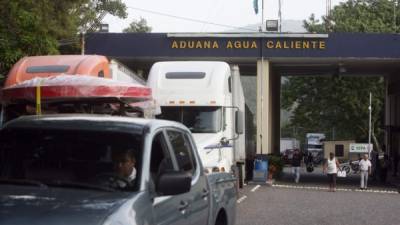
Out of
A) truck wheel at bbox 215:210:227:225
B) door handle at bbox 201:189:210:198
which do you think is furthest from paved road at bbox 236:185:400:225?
door handle at bbox 201:189:210:198

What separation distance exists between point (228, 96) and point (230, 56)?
398 inches

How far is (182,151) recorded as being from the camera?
6.81 m

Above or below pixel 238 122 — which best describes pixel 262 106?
above

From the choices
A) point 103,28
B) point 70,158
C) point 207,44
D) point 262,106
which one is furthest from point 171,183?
point 262,106

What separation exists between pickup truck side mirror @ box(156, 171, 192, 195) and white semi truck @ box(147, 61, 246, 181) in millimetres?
11193

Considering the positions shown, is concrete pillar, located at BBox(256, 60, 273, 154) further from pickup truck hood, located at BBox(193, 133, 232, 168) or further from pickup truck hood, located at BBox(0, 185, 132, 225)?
pickup truck hood, located at BBox(0, 185, 132, 225)

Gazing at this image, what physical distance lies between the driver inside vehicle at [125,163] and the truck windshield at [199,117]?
11430 millimetres

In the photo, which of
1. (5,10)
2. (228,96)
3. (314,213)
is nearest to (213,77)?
(228,96)

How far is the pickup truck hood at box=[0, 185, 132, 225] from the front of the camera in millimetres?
4652

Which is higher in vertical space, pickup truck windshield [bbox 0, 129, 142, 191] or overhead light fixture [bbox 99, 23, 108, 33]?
overhead light fixture [bbox 99, 23, 108, 33]

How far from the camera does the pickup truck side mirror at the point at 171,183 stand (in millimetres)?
5512

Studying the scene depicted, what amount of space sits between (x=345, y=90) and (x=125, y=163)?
1794 inches

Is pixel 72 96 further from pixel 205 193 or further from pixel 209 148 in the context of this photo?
pixel 209 148

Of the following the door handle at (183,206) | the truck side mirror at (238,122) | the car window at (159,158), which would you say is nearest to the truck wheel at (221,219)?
the door handle at (183,206)
